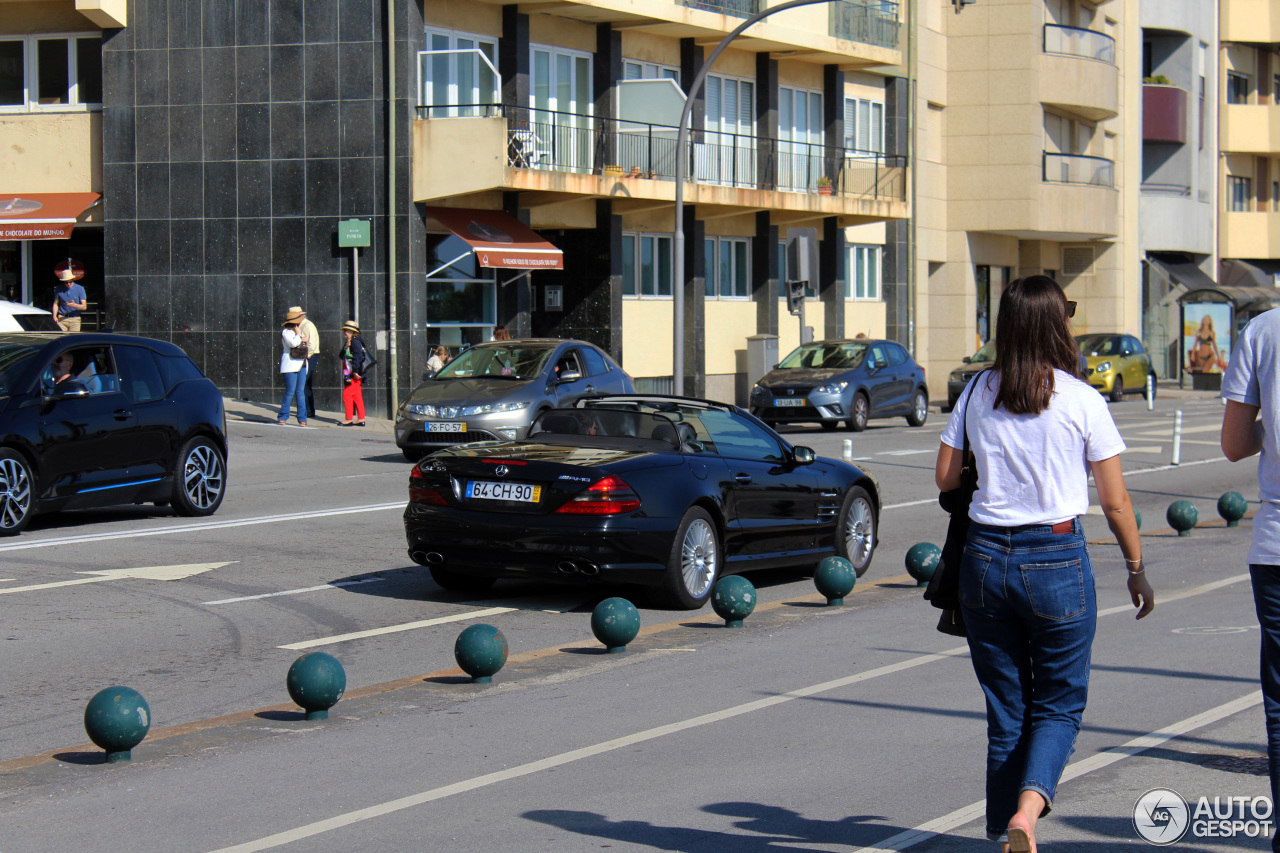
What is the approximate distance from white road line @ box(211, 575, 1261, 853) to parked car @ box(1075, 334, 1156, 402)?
32302mm

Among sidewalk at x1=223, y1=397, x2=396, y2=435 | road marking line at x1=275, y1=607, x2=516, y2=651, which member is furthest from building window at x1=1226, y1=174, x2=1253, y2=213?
road marking line at x1=275, y1=607, x2=516, y2=651

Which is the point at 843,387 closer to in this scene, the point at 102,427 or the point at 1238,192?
the point at 102,427

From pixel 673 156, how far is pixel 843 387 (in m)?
7.57

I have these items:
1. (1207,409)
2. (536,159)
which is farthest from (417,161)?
(1207,409)

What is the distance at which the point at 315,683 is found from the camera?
22.2 ft

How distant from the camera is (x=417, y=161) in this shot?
2762cm

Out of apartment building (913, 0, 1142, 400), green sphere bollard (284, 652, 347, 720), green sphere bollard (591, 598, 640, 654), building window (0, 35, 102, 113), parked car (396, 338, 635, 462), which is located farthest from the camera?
apartment building (913, 0, 1142, 400)

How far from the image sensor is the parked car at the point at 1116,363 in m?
39.3

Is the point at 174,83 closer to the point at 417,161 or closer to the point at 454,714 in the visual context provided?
the point at 417,161

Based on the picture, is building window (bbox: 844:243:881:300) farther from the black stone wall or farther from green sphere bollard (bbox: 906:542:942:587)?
green sphere bollard (bbox: 906:542:942:587)

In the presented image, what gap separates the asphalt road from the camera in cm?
534

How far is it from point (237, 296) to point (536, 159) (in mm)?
6068

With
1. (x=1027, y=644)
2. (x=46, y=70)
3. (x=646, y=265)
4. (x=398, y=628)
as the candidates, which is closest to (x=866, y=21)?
(x=646, y=265)

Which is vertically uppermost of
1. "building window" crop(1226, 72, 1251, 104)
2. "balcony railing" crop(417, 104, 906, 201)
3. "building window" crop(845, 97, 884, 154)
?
"building window" crop(1226, 72, 1251, 104)
